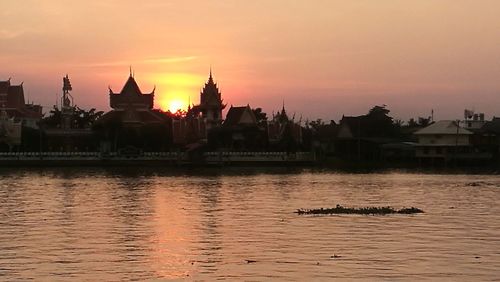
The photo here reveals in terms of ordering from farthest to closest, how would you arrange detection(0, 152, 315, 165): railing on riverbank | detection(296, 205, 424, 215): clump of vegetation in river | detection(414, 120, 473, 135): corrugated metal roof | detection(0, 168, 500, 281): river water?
detection(414, 120, 473, 135): corrugated metal roof → detection(0, 152, 315, 165): railing on riverbank → detection(296, 205, 424, 215): clump of vegetation in river → detection(0, 168, 500, 281): river water

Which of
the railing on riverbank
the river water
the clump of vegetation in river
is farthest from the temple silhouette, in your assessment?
the clump of vegetation in river

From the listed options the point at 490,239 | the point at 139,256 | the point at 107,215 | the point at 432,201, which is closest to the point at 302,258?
the point at 139,256

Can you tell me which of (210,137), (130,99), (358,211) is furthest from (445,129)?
(358,211)

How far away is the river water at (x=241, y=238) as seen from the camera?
18.8 m

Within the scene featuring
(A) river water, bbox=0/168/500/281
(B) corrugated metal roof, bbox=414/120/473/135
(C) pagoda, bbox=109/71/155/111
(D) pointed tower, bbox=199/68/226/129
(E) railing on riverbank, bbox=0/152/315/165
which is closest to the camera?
(A) river water, bbox=0/168/500/281

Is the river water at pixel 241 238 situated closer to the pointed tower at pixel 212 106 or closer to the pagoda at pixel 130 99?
the pagoda at pixel 130 99

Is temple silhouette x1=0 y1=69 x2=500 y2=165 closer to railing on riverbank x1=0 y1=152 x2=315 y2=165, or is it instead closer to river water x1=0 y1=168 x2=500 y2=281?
railing on riverbank x1=0 y1=152 x2=315 y2=165

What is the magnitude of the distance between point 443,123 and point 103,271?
73416mm

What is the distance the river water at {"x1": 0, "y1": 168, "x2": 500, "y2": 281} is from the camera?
61.8 feet

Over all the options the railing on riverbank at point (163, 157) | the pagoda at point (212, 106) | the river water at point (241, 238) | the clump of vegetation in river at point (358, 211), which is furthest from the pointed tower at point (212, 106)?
the clump of vegetation in river at point (358, 211)

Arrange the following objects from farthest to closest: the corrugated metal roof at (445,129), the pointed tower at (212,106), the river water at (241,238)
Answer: the pointed tower at (212,106), the corrugated metal roof at (445,129), the river water at (241,238)

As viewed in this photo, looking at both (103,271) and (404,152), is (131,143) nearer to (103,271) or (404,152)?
(404,152)

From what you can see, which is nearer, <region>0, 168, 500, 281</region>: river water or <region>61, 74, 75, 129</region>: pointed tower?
<region>0, 168, 500, 281</region>: river water

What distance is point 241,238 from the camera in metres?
24.5
